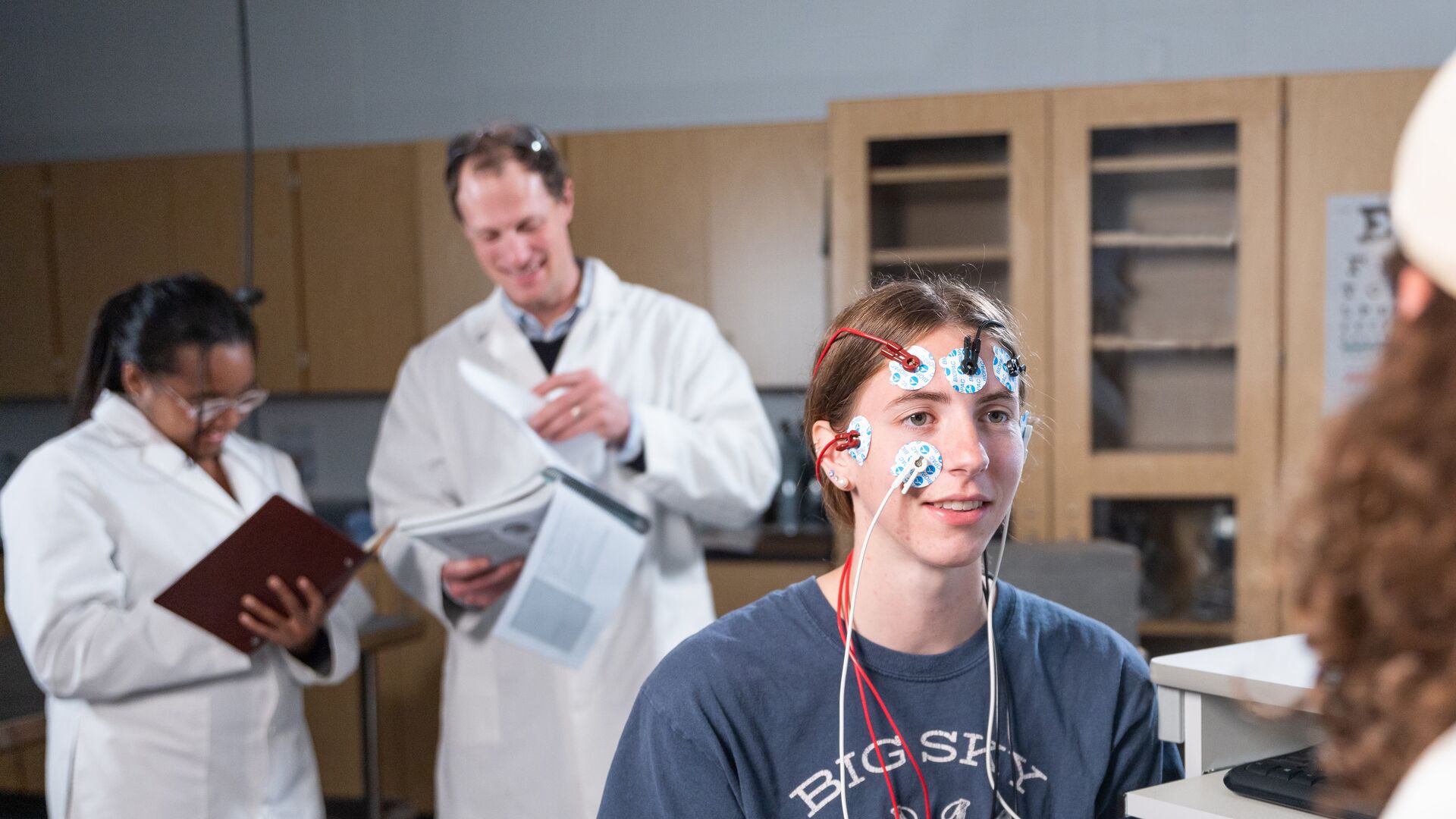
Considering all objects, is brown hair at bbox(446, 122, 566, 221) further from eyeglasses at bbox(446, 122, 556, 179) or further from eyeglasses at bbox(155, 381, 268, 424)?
eyeglasses at bbox(155, 381, 268, 424)

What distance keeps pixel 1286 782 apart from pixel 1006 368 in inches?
18.1

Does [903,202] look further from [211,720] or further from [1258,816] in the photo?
[1258,816]

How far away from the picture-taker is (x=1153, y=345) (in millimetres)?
3049

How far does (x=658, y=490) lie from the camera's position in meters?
2.08

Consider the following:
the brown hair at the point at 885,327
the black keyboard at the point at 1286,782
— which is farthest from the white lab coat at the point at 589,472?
the black keyboard at the point at 1286,782

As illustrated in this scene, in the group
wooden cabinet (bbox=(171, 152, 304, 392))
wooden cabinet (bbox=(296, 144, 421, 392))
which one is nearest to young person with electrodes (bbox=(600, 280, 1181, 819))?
wooden cabinet (bbox=(296, 144, 421, 392))

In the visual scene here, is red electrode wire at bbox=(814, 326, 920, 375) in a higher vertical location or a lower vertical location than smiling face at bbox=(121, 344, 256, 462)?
higher

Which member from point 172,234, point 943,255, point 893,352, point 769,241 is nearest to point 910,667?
point 893,352

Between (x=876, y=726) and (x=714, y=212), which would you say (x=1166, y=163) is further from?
(x=876, y=726)

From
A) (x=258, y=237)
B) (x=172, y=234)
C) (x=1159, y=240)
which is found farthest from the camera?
(x=258, y=237)

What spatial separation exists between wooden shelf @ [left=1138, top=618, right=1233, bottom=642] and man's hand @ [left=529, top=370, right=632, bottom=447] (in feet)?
5.42

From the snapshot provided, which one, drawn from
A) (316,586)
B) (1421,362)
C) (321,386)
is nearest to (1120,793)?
(1421,362)

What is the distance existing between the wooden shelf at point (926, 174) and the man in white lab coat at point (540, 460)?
3.25 ft

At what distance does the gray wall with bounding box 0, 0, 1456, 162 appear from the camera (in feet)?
10.2
